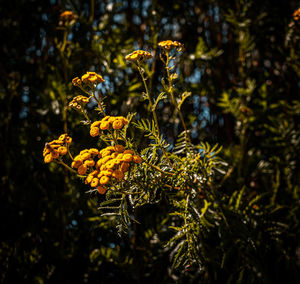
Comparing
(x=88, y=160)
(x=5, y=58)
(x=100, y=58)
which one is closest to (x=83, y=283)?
(x=88, y=160)

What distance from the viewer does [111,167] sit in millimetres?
604

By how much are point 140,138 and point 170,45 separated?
1.44 feet

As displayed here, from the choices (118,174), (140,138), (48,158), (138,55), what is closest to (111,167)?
(118,174)

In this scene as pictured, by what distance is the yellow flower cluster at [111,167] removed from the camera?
0.61 metres

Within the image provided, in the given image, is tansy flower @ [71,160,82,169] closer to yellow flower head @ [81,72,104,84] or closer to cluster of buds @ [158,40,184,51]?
yellow flower head @ [81,72,104,84]

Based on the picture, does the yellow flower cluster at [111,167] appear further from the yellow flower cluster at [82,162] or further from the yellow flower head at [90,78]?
the yellow flower head at [90,78]

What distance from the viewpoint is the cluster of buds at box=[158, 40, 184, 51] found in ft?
2.48

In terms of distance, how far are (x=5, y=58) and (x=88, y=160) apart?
142 cm

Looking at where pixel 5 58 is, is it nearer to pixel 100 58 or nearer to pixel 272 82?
pixel 100 58

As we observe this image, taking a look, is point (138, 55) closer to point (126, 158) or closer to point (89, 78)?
point (89, 78)

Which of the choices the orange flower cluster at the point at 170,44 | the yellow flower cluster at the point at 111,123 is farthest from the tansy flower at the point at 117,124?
the orange flower cluster at the point at 170,44

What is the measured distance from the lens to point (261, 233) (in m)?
1.01

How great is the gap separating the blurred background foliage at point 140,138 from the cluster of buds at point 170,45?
244mm

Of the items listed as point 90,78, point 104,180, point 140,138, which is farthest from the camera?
point 140,138
